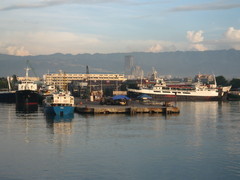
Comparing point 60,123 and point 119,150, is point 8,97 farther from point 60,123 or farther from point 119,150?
point 119,150

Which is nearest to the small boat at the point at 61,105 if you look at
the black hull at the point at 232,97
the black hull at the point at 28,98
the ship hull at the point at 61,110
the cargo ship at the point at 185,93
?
the ship hull at the point at 61,110

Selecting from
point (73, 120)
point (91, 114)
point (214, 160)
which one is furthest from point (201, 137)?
point (91, 114)

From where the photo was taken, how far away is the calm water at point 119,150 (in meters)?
24.2

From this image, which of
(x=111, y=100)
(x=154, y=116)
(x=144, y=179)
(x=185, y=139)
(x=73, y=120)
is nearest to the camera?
(x=144, y=179)

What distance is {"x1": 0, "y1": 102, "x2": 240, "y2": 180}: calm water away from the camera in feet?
79.4

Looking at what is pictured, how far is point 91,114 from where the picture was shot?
56.0 meters

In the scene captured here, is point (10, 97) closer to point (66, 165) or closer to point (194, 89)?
point (194, 89)

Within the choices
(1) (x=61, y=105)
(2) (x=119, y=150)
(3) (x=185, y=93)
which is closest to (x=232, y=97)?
(3) (x=185, y=93)

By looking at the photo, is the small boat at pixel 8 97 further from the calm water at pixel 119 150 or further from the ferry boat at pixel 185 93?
the calm water at pixel 119 150

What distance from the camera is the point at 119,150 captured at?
3030 cm

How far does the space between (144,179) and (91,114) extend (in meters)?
33.4

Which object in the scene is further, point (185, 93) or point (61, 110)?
point (185, 93)

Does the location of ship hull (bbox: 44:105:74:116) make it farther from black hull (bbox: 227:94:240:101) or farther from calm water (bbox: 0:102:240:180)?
black hull (bbox: 227:94:240:101)

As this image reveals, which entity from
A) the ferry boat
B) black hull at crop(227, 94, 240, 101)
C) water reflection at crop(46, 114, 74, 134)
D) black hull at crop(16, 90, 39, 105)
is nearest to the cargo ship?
the ferry boat
